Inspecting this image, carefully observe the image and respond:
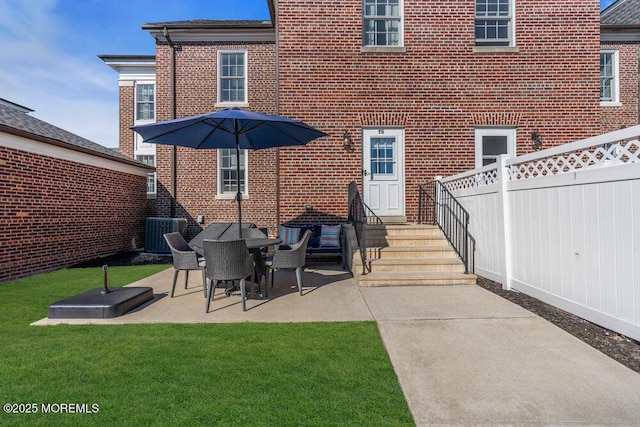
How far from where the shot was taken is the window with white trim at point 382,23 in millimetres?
8477

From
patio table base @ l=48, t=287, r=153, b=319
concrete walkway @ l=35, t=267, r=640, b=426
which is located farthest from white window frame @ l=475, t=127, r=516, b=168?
patio table base @ l=48, t=287, r=153, b=319

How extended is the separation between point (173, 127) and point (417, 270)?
445cm

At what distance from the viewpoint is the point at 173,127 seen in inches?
194

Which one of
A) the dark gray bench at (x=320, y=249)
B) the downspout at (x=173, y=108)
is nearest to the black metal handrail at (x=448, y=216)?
the dark gray bench at (x=320, y=249)

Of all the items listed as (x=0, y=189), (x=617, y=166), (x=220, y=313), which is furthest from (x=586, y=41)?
(x=0, y=189)

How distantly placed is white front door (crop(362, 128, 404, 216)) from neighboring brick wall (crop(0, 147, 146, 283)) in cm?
673

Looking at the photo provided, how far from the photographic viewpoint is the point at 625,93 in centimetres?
1220

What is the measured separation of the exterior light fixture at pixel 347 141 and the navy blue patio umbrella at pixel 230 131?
7.94 feet

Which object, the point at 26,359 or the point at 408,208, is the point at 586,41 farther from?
the point at 26,359

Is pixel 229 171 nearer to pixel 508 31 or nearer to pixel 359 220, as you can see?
pixel 359 220

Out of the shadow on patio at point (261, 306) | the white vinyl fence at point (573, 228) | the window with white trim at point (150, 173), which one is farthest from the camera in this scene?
the window with white trim at point (150, 173)

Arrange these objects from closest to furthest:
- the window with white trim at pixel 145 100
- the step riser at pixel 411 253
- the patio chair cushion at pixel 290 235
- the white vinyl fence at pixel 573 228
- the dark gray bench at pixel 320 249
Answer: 1. the white vinyl fence at pixel 573 228
2. the step riser at pixel 411 253
3. the patio chair cushion at pixel 290 235
4. the dark gray bench at pixel 320 249
5. the window with white trim at pixel 145 100

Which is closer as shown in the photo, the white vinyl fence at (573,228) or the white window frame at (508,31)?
the white vinyl fence at (573,228)

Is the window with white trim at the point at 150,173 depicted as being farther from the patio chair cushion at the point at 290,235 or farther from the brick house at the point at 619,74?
the brick house at the point at 619,74
